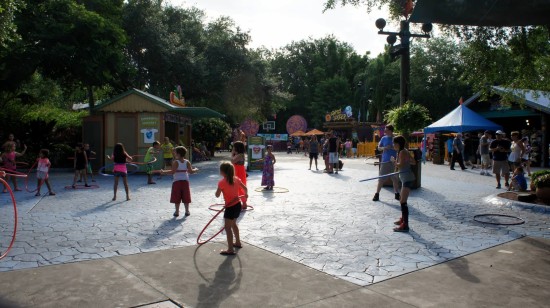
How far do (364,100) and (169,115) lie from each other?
125 ft

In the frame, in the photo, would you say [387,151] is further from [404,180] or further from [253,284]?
[253,284]

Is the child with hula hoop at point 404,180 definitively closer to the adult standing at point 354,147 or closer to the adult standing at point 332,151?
the adult standing at point 332,151

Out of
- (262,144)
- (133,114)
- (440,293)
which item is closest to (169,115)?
(133,114)

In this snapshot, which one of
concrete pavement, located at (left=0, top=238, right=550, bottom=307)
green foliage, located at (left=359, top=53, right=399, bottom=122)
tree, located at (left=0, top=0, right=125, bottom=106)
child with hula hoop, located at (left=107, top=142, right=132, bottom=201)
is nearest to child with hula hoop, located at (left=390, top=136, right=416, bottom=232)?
concrete pavement, located at (left=0, top=238, right=550, bottom=307)

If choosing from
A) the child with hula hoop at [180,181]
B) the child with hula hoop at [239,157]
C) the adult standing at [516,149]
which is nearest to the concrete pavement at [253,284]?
the child with hula hoop at [180,181]

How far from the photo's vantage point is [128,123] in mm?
18406

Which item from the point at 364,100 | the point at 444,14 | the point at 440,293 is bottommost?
the point at 440,293

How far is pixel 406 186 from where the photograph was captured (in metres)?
7.58

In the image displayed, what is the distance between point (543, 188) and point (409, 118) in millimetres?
4157

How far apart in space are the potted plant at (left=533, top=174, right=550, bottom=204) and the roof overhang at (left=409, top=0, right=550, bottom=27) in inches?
147

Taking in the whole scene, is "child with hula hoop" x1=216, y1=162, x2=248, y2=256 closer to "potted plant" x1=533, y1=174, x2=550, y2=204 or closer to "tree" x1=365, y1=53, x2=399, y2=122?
"potted plant" x1=533, y1=174, x2=550, y2=204

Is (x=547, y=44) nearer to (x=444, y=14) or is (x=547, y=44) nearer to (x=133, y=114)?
(x=444, y=14)

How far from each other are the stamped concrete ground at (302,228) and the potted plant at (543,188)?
485 millimetres

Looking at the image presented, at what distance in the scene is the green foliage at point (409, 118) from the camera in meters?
12.7
